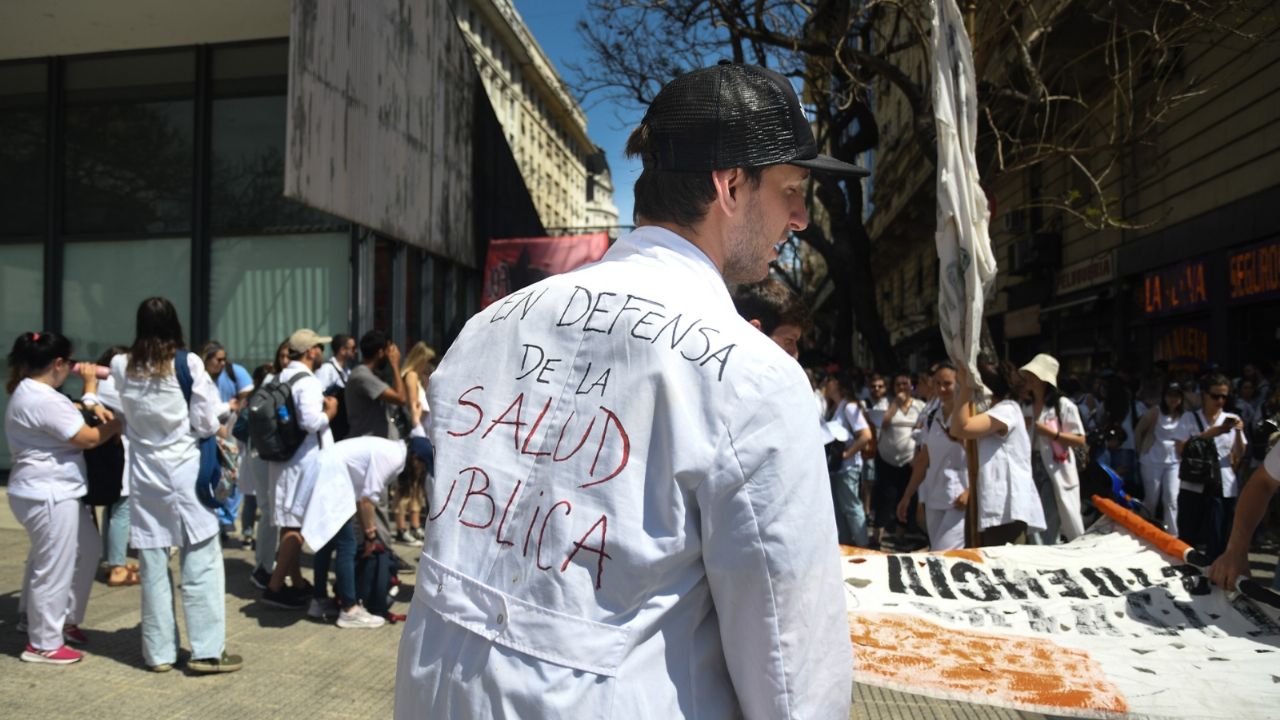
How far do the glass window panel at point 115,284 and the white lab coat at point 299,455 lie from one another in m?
7.52

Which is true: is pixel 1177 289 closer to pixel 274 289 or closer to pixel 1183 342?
pixel 1183 342

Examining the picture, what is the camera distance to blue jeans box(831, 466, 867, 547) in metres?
9.05

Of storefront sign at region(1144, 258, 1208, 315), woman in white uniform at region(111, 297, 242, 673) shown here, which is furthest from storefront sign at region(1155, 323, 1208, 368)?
woman in white uniform at region(111, 297, 242, 673)

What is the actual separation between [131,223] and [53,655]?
368 inches

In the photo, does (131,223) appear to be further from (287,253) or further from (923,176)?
(923,176)

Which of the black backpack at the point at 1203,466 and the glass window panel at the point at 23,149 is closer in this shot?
the black backpack at the point at 1203,466

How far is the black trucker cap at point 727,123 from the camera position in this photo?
1428 millimetres

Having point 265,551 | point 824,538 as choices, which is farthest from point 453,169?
point 824,538

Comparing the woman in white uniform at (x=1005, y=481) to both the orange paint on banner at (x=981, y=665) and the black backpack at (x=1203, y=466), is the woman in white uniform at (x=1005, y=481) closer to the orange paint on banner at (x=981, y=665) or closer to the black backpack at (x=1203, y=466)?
the orange paint on banner at (x=981, y=665)

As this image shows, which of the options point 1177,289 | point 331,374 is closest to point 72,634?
point 331,374

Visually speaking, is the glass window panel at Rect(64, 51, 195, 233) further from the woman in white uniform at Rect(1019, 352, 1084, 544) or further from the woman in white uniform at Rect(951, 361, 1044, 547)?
the woman in white uniform at Rect(951, 361, 1044, 547)

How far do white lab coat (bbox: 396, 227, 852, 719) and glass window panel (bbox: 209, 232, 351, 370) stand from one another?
11980 mm

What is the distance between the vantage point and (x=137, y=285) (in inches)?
505

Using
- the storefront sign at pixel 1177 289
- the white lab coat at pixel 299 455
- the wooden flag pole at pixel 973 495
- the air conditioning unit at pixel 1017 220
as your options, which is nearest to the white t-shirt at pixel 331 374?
the white lab coat at pixel 299 455
